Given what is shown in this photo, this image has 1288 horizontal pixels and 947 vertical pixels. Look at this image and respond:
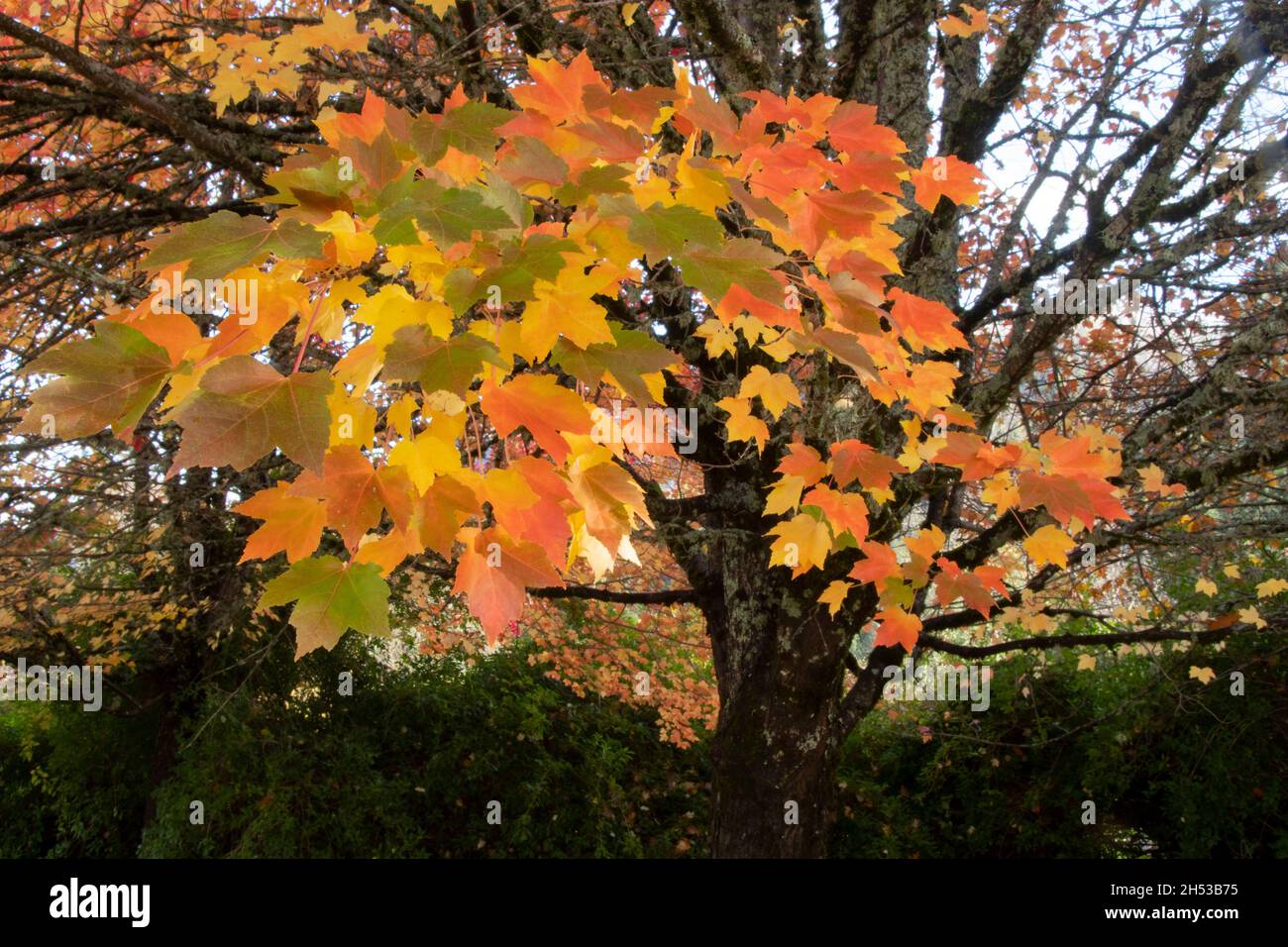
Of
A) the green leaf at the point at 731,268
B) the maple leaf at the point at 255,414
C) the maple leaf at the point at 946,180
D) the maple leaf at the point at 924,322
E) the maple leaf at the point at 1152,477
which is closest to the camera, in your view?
the maple leaf at the point at 255,414

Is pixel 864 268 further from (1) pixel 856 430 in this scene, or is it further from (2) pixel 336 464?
(1) pixel 856 430

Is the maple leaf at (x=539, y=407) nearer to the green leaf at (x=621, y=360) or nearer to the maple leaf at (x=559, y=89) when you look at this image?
the green leaf at (x=621, y=360)

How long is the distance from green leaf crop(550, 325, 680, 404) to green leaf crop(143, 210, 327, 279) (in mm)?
377

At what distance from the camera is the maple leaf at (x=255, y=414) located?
99 centimetres

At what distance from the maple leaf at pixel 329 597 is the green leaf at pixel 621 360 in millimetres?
408

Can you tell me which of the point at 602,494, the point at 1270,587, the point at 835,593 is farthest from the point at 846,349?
the point at 1270,587

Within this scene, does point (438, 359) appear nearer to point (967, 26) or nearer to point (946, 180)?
point (946, 180)

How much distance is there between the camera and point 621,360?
1275 mm

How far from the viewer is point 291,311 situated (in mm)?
1230

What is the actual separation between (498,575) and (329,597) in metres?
0.24

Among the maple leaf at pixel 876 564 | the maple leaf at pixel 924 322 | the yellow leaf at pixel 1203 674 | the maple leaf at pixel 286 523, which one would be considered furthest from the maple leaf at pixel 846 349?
the yellow leaf at pixel 1203 674

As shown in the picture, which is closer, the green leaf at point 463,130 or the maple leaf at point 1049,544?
the green leaf at point 463,130
